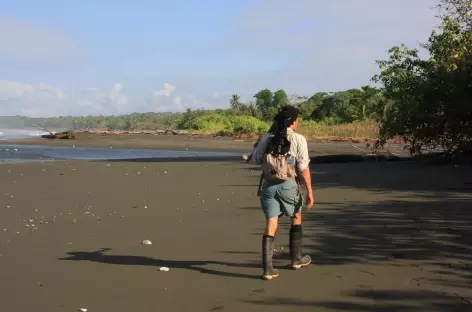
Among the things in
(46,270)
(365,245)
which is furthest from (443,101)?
(46,270)

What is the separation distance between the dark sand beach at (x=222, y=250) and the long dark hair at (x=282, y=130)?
1238mm

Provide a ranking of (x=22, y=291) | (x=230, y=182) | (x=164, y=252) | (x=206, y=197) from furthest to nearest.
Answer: (x=230, y=182)
(x=206, y=197)
(x=164, y=252)
(x=22, y=291)

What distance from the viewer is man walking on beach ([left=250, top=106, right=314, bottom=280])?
17.4 feet

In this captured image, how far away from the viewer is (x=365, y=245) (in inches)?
255

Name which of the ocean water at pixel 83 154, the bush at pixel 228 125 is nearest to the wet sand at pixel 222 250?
the ocean water at pixel 83 154

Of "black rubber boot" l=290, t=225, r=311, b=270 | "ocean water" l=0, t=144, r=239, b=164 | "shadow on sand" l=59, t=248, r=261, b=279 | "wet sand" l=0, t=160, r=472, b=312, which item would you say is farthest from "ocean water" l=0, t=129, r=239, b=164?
"black rubber boot" l=290, t=225, r=311, b=270

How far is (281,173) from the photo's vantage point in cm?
533

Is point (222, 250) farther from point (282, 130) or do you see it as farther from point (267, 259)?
point (282, 130)

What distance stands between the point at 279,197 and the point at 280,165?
313 mm

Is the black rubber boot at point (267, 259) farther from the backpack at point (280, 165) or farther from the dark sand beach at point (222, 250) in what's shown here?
the backpack at point (280, 165)

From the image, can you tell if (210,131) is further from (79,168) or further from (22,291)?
(22,291)

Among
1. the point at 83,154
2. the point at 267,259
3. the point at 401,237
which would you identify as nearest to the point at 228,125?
the point at 83,154

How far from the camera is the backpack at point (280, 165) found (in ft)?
17.4

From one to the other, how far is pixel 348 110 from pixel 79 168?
145ft
